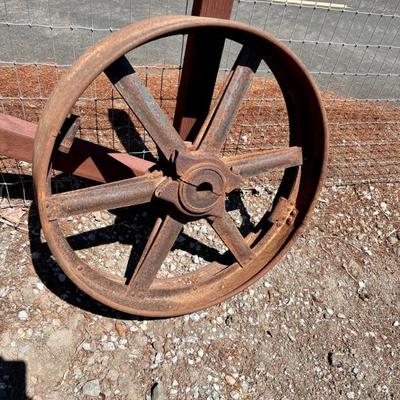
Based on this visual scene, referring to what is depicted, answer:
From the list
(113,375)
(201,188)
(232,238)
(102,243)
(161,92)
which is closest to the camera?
(201,188)

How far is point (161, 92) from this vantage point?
376 cm

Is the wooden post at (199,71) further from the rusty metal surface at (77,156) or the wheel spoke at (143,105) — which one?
the wheel spoke at (143,105)

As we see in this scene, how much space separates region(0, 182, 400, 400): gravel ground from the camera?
2385 millimetres

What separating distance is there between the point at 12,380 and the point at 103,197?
105 centimetres

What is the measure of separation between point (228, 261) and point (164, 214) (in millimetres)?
656

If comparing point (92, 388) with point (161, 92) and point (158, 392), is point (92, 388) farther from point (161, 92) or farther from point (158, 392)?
point (161, 92)

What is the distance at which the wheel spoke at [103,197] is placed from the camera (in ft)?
6.57

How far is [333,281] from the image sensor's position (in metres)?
3.15

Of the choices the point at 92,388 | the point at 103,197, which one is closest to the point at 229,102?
the point at 103,197

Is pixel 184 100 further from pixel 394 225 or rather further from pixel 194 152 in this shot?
pixel 394 225

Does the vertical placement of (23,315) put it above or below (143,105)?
below

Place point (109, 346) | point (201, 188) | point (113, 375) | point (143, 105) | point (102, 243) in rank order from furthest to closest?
point (102, 243) → point (109, 346) → point (113, 375) → point (201, 188) → point (143, 105)

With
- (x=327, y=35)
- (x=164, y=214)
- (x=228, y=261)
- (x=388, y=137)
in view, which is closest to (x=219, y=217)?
(x=164, y=214)

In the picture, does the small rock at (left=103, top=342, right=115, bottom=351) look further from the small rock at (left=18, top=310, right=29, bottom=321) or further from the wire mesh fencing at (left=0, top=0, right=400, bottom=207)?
the wire mesh fencing at (left=0, top=0, right=400, bottom=207)
